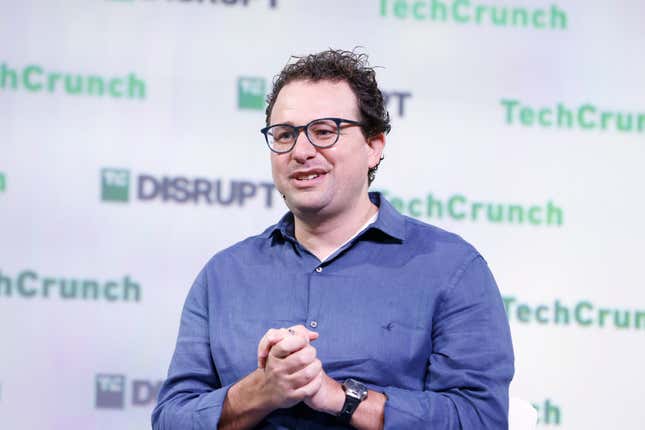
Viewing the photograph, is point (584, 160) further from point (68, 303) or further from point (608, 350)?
point (68, 303)

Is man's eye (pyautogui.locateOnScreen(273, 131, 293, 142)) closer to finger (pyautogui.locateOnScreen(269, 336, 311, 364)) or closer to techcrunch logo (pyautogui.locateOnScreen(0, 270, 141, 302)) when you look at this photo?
finger (pyautogui.locateOnScreen(269, 336, 311, 364))

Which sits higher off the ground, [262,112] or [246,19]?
[246,19]

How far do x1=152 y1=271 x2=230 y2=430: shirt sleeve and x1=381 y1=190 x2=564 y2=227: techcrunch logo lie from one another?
1361 mm

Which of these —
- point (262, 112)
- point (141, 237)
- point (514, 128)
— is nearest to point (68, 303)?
point (141, 237)

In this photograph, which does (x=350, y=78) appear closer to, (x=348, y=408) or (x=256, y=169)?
(x=348, y=408)

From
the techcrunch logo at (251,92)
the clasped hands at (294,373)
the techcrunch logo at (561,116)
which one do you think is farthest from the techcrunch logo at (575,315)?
the clasped hands at (294,373)

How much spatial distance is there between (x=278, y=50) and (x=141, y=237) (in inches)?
34.8

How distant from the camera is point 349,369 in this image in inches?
72.2

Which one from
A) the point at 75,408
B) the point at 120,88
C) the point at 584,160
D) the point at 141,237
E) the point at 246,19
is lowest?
the point at 75,408

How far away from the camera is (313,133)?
1974 mm

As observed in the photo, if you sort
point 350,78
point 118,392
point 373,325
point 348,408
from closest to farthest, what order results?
point 348,408 → point 373,325 → point 350,78 → point 118,392

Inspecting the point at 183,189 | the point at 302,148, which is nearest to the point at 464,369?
the point at 302,148

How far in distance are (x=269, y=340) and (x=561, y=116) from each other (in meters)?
2.13

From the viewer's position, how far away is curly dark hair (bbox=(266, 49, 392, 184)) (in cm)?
207
